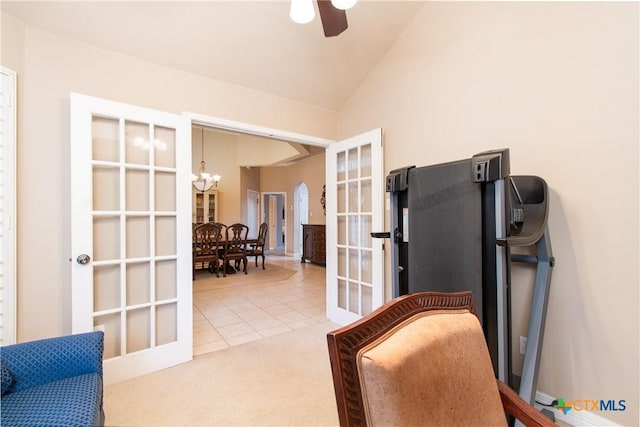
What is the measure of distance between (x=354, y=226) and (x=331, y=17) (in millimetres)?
2050

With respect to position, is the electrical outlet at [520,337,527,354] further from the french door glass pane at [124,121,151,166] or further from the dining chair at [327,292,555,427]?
the french door glass pane at [124,121,151,166]

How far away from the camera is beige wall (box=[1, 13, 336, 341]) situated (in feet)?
5.89

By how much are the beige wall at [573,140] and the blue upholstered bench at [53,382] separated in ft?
8.25

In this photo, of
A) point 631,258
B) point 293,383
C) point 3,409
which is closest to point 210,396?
point 293,383

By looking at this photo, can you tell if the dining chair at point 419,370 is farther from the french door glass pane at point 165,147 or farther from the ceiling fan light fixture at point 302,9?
the french door glass pane at point 165,147

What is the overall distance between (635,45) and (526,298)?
1543 millimetres

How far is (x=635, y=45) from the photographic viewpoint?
1434 millimetres

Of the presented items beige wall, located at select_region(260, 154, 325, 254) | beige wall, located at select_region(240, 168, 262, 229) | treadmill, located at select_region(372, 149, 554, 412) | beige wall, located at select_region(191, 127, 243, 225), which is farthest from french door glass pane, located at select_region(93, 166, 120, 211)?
beige wall, located at select_region(240, 168, 262, 229)

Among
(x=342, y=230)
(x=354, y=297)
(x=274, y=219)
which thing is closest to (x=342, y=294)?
(x=354, y=297)

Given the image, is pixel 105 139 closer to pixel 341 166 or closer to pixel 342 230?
pixel 341 166

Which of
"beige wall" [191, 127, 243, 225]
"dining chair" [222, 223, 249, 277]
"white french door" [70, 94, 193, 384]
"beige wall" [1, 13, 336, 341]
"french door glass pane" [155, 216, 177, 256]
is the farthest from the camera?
"beige wall" [191, 127, 243, 225]

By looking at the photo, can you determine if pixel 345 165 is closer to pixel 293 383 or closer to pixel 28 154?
pixel 293 383

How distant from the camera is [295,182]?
28.9 ft

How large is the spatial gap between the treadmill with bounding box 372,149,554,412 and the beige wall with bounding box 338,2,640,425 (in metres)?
0.20
